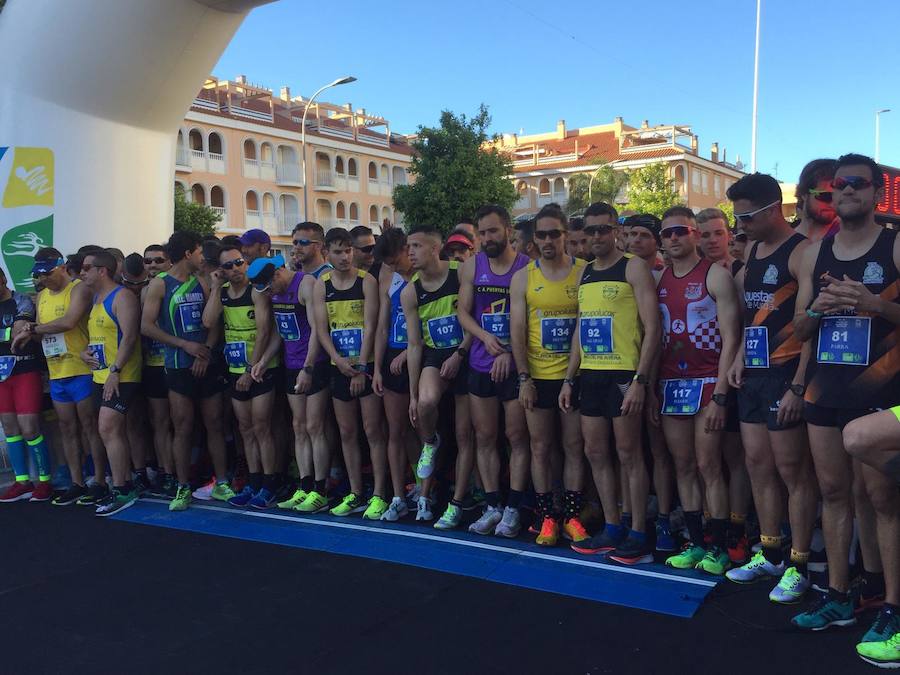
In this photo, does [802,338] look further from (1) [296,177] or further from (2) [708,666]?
(1) [296,177]

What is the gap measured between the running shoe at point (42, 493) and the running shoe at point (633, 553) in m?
4.90

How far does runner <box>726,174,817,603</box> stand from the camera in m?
3.88

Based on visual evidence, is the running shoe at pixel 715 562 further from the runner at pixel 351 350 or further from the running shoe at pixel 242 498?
the running shoe at pixel 242 498

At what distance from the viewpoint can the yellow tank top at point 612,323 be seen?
15.0 ft

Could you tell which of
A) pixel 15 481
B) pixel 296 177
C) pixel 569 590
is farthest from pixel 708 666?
pixel 296 177

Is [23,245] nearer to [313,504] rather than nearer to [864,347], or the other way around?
[313,504]

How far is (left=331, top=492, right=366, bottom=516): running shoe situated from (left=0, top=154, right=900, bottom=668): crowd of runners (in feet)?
0.07

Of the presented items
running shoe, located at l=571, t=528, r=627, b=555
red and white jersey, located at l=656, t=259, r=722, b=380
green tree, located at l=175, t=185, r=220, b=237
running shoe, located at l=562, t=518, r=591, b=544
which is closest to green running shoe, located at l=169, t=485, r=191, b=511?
running shoe, located at l=562, t=518, r=591, b=544

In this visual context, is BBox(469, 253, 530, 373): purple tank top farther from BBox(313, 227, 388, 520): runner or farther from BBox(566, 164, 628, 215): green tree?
BBox(566, 164, 628, 215): green tree

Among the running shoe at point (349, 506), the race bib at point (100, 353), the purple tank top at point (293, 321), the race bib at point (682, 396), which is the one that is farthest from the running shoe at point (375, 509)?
the race bib at point (100, 353)

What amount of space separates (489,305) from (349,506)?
1903mm

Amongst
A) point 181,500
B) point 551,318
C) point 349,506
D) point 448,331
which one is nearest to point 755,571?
point 551,318

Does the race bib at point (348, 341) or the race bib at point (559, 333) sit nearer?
the race bib at point (559, 333)

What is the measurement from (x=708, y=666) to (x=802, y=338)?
1.53 meters
